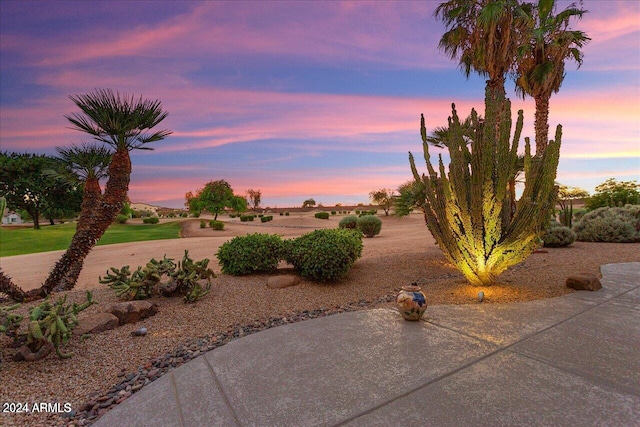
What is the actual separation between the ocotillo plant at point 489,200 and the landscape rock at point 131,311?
6.22m

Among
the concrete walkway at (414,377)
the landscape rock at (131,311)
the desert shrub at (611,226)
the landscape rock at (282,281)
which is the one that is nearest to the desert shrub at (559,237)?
the desert shrub at (611,226)

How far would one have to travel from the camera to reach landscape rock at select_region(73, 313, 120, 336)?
185 inches

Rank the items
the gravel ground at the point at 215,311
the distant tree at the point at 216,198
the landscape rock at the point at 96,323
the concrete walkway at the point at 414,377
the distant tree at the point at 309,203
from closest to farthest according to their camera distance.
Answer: the concrete walkway at the point at 414,377 < the gravel ground at the point at 215,311 < the landscape rock at the point at 96,323 < the distant tree at the point at 216,198 < the distant tree at the point at 309,203

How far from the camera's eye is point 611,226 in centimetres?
1370

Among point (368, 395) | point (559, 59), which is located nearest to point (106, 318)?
point (368, 395)

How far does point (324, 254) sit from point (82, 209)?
5373 mm

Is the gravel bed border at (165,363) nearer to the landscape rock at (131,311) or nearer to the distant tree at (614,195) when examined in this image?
the landscape rock at (131,311)

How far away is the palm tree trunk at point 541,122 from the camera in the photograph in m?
13.6

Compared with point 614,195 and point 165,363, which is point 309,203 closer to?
point 614,195

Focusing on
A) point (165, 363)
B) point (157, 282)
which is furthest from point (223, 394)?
point (157, 282)

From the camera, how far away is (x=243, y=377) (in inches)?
137

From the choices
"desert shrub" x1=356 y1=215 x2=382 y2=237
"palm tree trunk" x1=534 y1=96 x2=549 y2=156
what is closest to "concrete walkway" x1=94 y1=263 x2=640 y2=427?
"palm tree trunk" x1=534 y1=96 x2=549 y2=156

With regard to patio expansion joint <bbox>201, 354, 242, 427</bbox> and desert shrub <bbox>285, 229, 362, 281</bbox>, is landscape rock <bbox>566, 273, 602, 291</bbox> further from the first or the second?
patio expansion joint <bbox>201, 354, 242, 427</bbox>

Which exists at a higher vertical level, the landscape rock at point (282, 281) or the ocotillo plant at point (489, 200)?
the ocotillo plant at point (489, 200)
